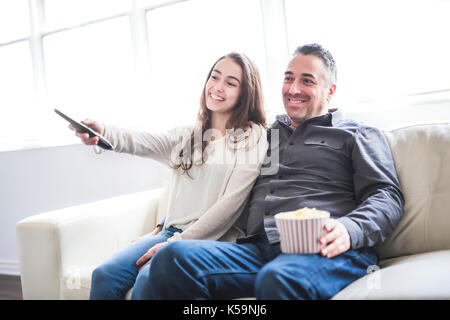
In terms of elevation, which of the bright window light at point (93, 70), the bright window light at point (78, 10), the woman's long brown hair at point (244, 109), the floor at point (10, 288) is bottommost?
the floor at point (10, 288)

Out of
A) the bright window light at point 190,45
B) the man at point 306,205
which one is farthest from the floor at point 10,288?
the man at point 306,205

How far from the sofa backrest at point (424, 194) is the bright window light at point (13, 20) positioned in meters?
2.72

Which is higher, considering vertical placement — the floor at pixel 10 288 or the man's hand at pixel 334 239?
the man's hand at pixel 334 239

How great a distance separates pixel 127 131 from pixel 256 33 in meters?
1.09

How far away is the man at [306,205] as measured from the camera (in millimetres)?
979

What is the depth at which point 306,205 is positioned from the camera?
4.06 ft

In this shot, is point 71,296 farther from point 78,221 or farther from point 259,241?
point 259,241

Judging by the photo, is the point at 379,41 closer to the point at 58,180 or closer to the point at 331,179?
the point at 331,179

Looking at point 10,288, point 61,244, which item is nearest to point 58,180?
point 10,288

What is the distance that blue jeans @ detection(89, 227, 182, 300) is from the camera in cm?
119

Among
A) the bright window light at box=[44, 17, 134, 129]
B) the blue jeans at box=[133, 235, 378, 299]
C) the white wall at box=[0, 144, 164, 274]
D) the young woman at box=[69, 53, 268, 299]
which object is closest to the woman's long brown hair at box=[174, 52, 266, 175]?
the young woman at box=[69, 53, 268, 299]

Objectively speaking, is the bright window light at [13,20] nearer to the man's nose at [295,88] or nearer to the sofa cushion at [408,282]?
the man's nose at [295,88]
